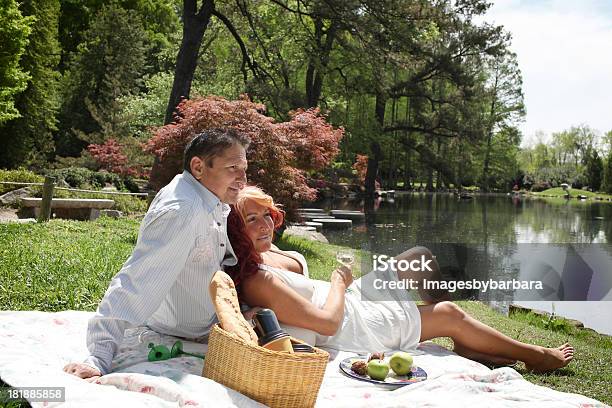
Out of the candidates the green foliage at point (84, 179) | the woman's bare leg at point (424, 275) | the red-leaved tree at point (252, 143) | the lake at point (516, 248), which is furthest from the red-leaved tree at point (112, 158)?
the woman's bare leg at point (424, 275)

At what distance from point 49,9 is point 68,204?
49.4ft

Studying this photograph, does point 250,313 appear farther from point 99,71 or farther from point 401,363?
point 99,71

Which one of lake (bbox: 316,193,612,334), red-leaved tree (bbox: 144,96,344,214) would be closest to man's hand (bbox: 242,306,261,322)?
lake (bbox: 316,193,612,334)

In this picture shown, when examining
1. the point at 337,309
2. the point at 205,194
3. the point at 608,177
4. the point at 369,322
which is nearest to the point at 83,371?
the point at 205,194

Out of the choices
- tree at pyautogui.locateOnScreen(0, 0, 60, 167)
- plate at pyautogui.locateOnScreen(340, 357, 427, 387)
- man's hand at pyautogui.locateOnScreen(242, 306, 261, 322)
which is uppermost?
tree at pyautogui.locateOnScreen(0, 0, 60, 167)

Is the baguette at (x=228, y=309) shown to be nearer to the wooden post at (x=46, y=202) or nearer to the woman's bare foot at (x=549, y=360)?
the woman's bare foot at (x=549, y=360)

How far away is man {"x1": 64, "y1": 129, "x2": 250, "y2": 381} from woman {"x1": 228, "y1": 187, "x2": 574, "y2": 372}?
192 millimetres

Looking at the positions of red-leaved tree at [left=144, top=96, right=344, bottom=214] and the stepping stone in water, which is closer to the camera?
red-leaved tree at [left=144, top=96, right=344, bottom=214]

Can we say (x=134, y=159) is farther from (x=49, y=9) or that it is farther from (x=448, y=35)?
(x=448, y=35)

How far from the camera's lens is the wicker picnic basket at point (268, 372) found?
265 centimetres

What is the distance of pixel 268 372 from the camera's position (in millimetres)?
2658

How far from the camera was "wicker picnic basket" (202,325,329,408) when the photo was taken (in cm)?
265

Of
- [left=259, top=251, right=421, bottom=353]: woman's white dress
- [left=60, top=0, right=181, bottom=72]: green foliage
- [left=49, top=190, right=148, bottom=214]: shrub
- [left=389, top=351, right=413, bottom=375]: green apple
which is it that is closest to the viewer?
[left=389, top=351, right=413, bottom=375]: green apple

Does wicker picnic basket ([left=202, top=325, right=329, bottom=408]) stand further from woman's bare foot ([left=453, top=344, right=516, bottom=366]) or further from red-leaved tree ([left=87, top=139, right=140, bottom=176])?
red-leaved tree ([left=87, top=139, right=140, bottom=176])
